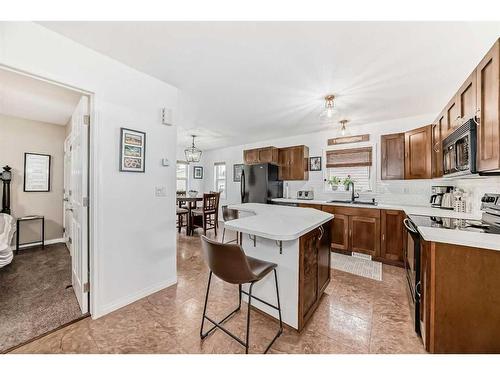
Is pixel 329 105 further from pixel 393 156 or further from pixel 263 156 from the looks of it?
pixel 263 156

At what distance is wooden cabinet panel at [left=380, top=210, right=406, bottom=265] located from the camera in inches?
113

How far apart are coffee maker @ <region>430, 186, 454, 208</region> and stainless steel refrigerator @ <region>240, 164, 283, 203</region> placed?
2.76 metres

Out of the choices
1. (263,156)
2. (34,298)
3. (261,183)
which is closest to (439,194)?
(261,183)

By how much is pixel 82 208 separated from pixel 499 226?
3535mm

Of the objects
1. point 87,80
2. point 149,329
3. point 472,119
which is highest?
point 87,80

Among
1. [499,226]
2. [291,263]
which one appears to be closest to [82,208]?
[291,263]

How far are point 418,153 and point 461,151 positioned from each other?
1.37m

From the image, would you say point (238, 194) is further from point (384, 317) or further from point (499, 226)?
point (499, 226)

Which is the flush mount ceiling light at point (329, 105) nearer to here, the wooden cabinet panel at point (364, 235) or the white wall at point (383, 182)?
the white wall at point (383, 182)

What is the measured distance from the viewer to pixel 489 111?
1.30 meters

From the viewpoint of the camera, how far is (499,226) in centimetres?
151

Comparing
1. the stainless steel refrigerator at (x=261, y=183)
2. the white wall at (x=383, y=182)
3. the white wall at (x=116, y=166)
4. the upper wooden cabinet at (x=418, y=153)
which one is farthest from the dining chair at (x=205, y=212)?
the upper wooden cabinet at (x=418, y=153)

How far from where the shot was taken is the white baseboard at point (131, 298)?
1.78 metres
